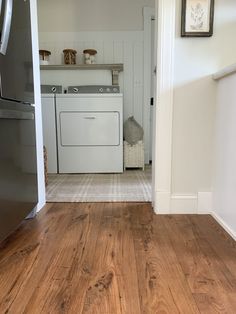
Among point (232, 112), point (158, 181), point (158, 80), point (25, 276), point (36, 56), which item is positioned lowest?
point (25, 276)

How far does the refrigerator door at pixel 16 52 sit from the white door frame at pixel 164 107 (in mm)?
786

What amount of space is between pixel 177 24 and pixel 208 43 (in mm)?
228

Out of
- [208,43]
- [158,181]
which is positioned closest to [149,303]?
[158,181]

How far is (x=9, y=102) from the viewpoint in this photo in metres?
1.25

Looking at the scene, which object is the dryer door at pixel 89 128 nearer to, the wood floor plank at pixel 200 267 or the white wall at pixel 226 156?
the white wall at pixel 226 156

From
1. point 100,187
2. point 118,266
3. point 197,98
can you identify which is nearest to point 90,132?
point 100,187

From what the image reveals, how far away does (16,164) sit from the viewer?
53.2 inches

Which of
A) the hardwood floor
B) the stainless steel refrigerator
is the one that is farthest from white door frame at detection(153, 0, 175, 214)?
the stainless steel refrigerator

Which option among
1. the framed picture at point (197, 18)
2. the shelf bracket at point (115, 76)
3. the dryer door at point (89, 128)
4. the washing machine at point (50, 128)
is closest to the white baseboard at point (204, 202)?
the framed picture at point (197, 18)

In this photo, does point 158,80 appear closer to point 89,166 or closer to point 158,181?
point 158,181

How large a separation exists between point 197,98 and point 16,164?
3.81ft

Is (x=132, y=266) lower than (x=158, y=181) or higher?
lower

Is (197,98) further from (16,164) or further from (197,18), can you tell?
(16,164)

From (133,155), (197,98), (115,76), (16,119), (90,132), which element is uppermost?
(115,76)
